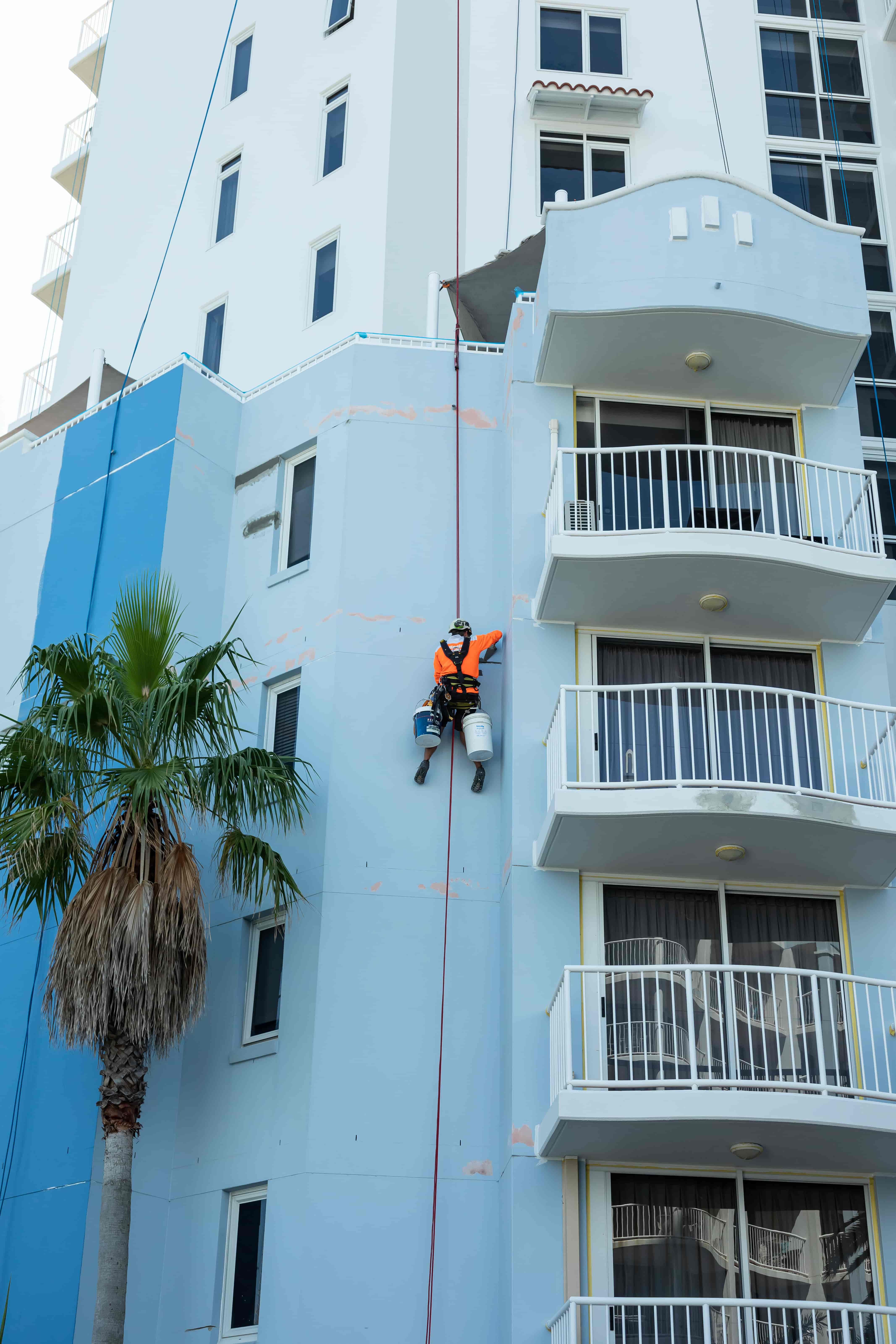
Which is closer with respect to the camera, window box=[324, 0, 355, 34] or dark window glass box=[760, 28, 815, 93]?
window box=[324, 0, 355, 34]

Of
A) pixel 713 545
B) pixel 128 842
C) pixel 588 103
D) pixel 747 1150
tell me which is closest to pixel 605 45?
pixel 588 103

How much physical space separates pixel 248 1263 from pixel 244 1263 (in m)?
0.06

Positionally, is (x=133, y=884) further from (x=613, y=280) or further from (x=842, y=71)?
(x=842, y=71)

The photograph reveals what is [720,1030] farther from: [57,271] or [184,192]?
[57,271]

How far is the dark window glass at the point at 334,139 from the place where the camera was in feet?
78.9

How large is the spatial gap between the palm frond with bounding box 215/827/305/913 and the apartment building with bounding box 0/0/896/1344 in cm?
31

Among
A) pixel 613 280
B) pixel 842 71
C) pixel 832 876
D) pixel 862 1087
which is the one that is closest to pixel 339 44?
pixel 842 71

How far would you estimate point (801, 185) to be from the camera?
25.0 meters

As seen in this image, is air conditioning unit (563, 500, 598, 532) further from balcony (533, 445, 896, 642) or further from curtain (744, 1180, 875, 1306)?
curtain (744, 1180, 875, 1306)

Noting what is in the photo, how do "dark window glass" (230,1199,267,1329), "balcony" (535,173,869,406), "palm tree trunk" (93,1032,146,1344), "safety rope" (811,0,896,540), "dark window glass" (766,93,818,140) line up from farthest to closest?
"dark window glass" (766,93,818,140)
"safety rope" (811,0,896,540)
"balcony" (535,173,869,406)
"dark window glass" (230,1199,267,1329)
"palm tree trunk" (93,1032,146,1344)

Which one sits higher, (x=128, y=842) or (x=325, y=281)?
(x=325, y=281)

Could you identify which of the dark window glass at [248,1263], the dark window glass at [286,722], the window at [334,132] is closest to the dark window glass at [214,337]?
the window at [334,132]

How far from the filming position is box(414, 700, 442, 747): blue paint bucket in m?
16.0

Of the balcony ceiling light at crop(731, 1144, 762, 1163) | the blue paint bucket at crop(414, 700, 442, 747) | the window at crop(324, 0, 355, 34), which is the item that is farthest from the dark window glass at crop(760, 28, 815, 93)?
the balcony ceiling light at crop(731, 1144, 762, 1163)
